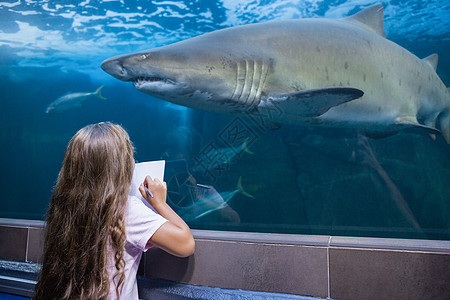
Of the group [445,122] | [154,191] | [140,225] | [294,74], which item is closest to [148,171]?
[154,191]

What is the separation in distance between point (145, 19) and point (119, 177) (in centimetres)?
912

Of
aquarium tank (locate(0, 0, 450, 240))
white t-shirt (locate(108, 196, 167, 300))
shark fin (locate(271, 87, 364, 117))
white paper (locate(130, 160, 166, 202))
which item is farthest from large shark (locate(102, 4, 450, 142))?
white t-shirt (locate(108, 196, 167, 300))

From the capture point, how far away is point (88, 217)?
1.14 meters

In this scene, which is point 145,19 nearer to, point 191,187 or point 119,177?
point 191,187

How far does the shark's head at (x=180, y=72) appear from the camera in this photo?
2125mm

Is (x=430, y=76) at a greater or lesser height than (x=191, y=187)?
greater

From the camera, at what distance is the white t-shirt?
3.85 ft

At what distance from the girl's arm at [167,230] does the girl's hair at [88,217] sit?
0.37ft

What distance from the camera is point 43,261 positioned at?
1.19 metres

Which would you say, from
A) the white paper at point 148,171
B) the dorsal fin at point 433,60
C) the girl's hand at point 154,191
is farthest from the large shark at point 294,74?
the girl's hand at point 154,191

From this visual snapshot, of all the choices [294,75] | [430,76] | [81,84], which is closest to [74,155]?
[294,75]

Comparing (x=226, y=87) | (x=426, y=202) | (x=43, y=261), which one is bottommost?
(x=426, y=202)

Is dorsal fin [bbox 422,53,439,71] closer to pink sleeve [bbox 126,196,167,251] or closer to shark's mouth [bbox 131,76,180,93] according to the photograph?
shark's mouth [bbox 131,76,180,93]

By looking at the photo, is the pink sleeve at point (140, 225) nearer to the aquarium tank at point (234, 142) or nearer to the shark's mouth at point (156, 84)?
the shark's mouth at point (156, 84)
